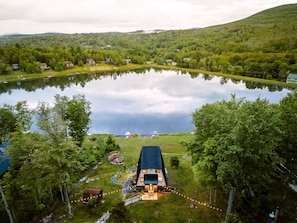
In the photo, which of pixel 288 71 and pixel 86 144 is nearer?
pixel 86 144

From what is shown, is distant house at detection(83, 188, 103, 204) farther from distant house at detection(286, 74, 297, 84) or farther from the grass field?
distant house at detection(286, 74, 297, 84)

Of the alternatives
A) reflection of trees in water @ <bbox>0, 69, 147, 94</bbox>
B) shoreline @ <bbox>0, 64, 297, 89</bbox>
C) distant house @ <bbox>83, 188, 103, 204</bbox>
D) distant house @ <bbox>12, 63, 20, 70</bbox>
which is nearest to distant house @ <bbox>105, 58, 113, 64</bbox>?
shoreline @ <bbox>0, 64, 297, 89</bbox>

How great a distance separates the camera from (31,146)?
16.3 meters

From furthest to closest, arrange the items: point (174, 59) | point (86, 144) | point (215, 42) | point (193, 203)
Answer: point (215, 42)
point (174, 59)
point (86, 144)
point (193, 203)

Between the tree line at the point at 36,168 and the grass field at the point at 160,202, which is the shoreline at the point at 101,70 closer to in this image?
the grass field at the point at 160,202

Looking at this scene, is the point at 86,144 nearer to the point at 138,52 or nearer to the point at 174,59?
the point at 174,59

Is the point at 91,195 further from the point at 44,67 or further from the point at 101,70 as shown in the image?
the point at 101,70

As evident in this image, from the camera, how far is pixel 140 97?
221 feet

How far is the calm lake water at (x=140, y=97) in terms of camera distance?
4578 cm

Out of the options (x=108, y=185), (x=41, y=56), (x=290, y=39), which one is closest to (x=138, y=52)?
(x=41, y=56)

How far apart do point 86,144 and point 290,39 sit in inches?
5451

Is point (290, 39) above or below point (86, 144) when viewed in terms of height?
above

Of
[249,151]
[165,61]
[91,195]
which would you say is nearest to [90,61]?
[165,61]

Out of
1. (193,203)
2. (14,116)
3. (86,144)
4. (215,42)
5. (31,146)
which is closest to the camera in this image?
(31,146)
